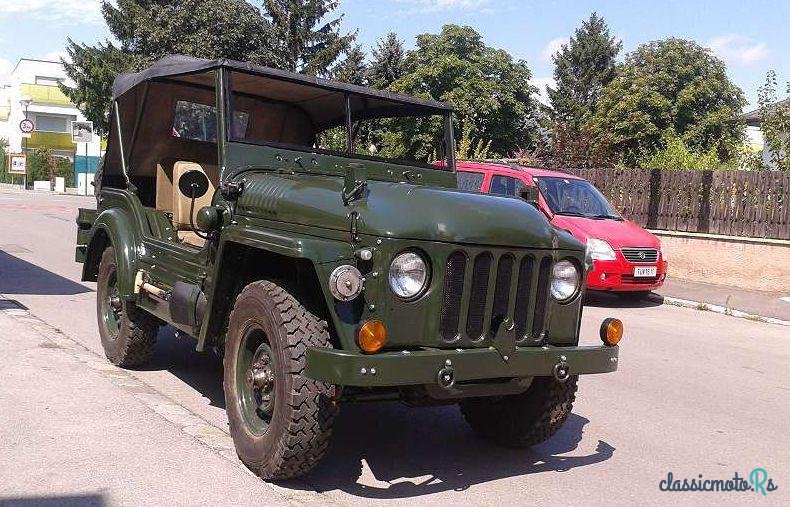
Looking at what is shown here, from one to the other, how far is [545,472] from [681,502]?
0.73 m

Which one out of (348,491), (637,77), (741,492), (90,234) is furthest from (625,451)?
(637,77)

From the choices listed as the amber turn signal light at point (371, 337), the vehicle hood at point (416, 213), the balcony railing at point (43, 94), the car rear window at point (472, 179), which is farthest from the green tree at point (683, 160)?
Result: the balcony railing at point (43, 94)

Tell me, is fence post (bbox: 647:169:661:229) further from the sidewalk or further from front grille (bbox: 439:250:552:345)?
front grille (bbox: 439:250:552:345)

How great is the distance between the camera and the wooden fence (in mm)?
14023

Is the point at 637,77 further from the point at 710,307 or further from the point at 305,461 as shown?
the point at 305,461

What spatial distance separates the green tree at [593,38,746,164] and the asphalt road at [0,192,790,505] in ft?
103

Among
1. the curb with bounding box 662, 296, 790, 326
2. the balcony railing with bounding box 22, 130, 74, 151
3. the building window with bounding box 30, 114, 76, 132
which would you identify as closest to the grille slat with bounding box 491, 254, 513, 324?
the curb with bounding box 662, 296, 790, 326

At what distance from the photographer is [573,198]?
40.6ft

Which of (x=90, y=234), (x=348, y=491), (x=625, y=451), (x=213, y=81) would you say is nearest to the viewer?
(x=348, y=491)

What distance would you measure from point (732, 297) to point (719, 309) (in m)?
1.06

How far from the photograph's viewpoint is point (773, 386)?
7.22 m

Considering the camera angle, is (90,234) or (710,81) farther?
(710,81)

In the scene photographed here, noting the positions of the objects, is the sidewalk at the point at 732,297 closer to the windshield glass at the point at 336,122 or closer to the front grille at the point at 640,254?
the front grille at the point at 640,254

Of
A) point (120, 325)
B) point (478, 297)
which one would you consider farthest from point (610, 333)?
point (120, 325)
